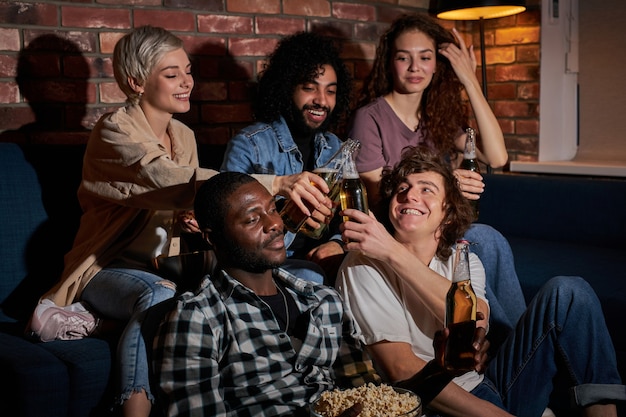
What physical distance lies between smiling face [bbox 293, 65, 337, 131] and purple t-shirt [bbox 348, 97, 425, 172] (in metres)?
0.20

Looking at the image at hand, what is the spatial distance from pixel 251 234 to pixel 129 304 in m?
0.52

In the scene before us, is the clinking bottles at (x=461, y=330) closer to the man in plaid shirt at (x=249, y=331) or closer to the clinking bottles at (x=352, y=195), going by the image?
the man in plaid shirt at (x=249, y=331)

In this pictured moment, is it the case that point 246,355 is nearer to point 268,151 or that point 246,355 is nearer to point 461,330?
point 461,330

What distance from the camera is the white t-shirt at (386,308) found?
1910 millimetres

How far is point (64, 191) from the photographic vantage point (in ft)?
8.20

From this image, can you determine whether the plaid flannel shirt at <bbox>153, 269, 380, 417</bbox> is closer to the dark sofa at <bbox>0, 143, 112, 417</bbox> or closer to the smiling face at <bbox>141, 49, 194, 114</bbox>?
the dark sofa at <bbox>0, 143, 112, 417</bbox>

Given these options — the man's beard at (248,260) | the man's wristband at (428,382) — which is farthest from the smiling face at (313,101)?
the man's wristband at (428,382)

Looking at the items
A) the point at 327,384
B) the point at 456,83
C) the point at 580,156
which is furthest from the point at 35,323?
the point at 580,156

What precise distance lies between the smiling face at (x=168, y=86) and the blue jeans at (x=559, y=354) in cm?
122

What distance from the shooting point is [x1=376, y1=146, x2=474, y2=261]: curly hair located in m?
2.16

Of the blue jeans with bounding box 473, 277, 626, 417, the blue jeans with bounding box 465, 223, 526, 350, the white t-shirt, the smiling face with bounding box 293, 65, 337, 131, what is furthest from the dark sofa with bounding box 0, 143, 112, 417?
the blue jeans with bounding box 465, 223, 526, 350

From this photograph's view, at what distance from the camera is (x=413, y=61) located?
2957 millimetres

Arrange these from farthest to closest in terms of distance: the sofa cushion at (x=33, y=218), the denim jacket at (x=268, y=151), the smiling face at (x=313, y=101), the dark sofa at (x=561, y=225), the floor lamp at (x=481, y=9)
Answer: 1. the floor lamp at (x=481, y=9)
2. the dark sofa at (x=561, y=225)
3. the smiling face at (x=313, y=101)
4. the denim jacket at (x=268, y=151)
5. the sofa cushion at (x=33, y=218)

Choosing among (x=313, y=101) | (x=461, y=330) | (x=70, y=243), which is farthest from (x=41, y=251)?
(x=461, y=330)
